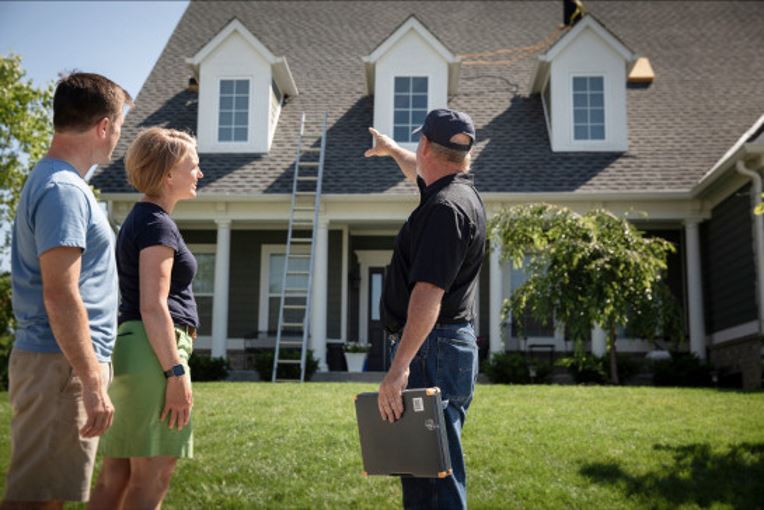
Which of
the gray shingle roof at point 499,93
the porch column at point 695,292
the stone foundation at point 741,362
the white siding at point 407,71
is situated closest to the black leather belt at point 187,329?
the stone foundation at point 741,362

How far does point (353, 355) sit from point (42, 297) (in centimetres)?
1140

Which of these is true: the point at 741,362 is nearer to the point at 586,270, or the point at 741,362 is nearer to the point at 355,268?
the point at 586,270

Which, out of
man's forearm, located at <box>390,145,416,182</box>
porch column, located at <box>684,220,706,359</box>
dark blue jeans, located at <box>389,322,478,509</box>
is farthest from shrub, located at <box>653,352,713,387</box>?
dark blue jeans, located at <box>389,322,478,509</box>

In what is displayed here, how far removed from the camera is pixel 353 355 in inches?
550

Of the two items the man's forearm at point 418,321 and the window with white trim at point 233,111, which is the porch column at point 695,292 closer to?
the window with white trim at point 233,111

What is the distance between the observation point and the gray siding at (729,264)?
39.8ft

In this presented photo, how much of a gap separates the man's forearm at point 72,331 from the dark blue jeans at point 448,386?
1.19 meters

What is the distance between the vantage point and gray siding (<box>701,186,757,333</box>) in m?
12.1

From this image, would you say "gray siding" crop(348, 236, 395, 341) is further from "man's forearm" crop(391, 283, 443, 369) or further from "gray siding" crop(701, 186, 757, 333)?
"man's forearm" crop(391, 283, 443, 369)

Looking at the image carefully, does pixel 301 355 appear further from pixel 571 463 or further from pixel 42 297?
pixel 42 297

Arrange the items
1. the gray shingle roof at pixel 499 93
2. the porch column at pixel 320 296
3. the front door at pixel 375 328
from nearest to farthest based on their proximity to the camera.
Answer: the porch column at pixel 320 296
the gray shingle roof at pixel 499 93
the front door at pixel 375 328

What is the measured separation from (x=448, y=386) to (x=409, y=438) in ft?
0.85

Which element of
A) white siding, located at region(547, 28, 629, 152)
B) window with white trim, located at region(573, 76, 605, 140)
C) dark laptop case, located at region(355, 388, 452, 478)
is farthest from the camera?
window with white trim, located at region(573, 76, 605, 140)

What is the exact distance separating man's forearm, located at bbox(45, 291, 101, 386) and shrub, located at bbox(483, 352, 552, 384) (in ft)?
32.8
